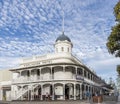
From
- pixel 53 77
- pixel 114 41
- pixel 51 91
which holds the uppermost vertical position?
pixel 114 41

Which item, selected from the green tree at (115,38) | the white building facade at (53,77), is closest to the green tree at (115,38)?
the green tree at (115,38)

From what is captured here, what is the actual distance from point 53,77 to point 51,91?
2730 mm

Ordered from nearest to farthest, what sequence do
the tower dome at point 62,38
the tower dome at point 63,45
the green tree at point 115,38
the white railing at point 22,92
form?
1. the green tree at point 115,38
2. the white railing at point 22,92
3. the tower dome at point 63,45
4. the tower dome at point 62,38

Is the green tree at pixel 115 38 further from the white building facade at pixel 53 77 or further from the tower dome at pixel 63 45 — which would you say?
the tower dome at pixel 63 45

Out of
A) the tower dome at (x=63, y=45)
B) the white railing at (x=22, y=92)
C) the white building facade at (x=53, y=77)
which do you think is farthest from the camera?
the tower dome at (x=63, y=45)

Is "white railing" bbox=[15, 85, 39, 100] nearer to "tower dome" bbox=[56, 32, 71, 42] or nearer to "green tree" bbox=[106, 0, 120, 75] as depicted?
"tower dome" bbox=[56, 32, 71, 42]

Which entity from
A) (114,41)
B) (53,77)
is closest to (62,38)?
(53,77)

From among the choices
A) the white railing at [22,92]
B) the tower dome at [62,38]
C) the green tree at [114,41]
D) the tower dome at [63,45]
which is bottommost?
the white railing at [22,92]

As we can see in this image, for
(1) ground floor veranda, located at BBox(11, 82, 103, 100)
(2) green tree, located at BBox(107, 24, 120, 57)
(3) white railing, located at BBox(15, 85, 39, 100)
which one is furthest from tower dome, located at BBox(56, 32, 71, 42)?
(2) green tree, located at BBox(107, 24, 120, 57)

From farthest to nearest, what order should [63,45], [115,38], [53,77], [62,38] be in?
[62,38]
[63,45]
[53,77]
[115,38]

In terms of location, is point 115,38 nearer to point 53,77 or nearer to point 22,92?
point 53,77

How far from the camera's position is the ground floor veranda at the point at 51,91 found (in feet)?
162

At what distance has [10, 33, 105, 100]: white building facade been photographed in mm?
49188

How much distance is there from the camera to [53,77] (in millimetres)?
50156
